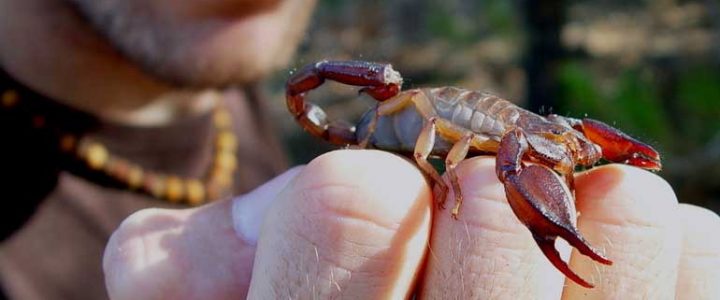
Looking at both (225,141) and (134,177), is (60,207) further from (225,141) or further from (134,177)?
(225,141)

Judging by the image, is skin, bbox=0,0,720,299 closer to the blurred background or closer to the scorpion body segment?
the scorpion body segment

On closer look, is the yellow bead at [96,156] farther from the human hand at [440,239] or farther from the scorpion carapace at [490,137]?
the human hand at [440,239]

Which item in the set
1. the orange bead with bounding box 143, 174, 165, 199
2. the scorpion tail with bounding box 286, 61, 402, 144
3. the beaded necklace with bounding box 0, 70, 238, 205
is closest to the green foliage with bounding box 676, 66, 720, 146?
the beaded necklace with bounding box 0, 70, 238, 205

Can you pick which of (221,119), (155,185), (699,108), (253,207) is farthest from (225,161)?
(699,108)

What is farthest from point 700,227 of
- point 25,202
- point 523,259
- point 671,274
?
point 25,202

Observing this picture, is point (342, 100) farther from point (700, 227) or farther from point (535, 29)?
point (700, 227)

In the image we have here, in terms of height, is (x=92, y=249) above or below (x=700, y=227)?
below
